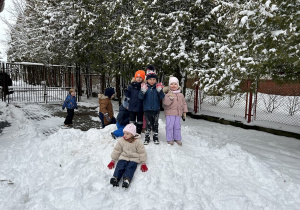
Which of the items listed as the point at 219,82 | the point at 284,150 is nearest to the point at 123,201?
the point at 219,82

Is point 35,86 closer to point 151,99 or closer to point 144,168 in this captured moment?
point 151,99

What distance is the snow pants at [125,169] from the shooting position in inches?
152

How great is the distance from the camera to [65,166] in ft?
14.9

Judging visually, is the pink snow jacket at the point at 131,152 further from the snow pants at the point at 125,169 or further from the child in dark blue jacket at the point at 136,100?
the child in dark blue jacket at the point at 136,100

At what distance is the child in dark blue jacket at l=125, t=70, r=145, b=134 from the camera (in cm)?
513

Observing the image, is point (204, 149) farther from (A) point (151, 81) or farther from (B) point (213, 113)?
(B) point (213, 113)

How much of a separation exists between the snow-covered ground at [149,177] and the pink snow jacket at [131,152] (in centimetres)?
26

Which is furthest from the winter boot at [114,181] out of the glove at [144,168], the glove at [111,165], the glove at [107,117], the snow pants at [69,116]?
the snow pants at [69,116]

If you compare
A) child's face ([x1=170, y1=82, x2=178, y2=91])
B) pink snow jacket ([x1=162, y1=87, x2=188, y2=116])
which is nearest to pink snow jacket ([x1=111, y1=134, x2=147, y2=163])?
pink snow jacket ([x1=162, y1=87, x2=188, y2=116])

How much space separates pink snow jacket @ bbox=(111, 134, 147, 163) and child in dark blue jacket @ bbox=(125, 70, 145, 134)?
41.3 inches

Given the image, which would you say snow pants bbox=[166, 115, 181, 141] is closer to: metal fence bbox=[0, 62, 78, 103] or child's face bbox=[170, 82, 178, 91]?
child's face bbox=[170, 82, 178, 91]

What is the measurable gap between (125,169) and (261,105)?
7518 mm

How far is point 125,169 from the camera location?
13.2ft

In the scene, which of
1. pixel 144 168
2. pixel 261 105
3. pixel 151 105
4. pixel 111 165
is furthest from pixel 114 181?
pixel 261 105
